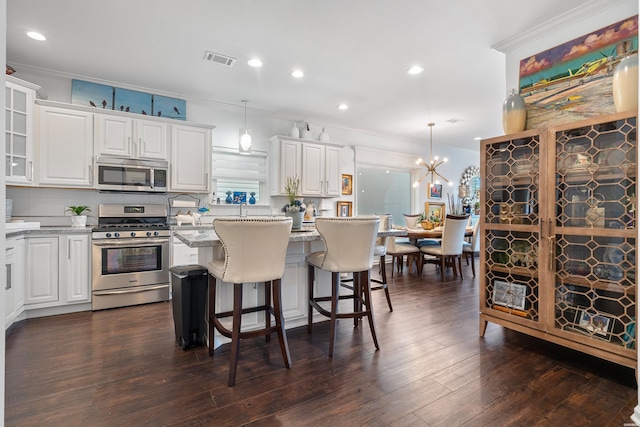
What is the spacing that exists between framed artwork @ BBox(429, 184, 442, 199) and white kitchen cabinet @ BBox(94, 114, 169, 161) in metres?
5.51

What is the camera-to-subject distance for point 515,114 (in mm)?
2564

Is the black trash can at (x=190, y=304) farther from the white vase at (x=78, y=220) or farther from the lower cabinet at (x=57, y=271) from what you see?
the white vase at (x=78, y=220)

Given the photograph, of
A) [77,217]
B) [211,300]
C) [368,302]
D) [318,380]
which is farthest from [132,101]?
[318,380]

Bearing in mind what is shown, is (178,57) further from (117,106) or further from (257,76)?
(117,106)

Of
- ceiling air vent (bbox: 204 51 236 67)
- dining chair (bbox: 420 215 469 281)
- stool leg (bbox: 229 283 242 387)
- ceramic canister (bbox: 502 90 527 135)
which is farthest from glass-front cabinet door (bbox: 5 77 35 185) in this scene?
dining chair (bbox: 420 215 469 281)

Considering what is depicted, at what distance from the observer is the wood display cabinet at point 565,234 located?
197 cm

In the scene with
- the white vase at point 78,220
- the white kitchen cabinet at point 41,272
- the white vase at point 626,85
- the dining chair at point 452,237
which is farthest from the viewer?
the dining chair at point 452,237

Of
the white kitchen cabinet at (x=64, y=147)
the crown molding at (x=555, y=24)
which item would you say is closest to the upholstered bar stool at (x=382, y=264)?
the crown molding at (x=555, y=24)

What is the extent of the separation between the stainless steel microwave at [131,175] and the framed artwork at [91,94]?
703 millimetres

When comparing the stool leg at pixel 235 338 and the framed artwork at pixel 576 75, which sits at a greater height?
the framed artwork at pixel 576 75

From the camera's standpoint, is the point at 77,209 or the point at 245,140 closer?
the point at 77,209

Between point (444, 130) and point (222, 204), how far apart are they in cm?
427

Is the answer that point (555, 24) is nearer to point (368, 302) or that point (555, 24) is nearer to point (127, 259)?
point (368, 302)

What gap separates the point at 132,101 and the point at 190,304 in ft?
9.72
